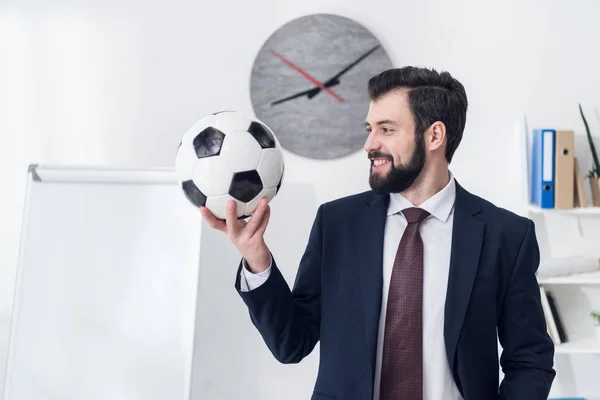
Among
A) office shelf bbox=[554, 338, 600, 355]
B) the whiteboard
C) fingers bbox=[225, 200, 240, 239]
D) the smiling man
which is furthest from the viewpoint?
office shelf bbox=[554, 338, 600, 355]

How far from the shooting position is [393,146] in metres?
1.32

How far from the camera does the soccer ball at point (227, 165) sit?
114cm

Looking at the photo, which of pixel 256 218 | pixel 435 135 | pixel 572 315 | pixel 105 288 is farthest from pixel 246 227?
pixel 572 315

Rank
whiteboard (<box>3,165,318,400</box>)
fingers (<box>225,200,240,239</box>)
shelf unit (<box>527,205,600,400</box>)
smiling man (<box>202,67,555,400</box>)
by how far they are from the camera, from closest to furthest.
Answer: fingers (<box>225,200,240,239</box>) → smiling man (<box>202,67,555,400</box>) → whiteboard (<box>3,165,318,400</box>) → shelf unit (<box>527,205,600,400</box>)

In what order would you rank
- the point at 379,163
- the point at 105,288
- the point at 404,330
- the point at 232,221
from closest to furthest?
the point at 232,221 → the point at 404,330 → the point at 379,163 → the point at 105,288

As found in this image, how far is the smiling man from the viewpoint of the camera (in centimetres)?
120

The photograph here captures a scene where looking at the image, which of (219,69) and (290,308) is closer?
(290,308)

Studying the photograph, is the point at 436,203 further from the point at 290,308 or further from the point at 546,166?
the point at 546,166

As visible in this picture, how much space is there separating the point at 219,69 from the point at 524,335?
149 cm

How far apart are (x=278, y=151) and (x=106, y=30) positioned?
4.29ft

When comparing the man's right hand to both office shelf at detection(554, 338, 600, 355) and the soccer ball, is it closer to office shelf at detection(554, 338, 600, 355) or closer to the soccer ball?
the soccer ball

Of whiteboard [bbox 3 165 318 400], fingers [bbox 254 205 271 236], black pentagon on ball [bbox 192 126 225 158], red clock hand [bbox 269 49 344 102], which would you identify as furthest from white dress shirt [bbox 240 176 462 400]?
red clock hand [bbox 269 49 344 102]

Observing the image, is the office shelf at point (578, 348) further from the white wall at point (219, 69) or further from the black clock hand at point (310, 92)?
the black clock hand at point (310, 92)

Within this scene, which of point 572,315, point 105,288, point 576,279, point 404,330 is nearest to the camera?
point 404,330
